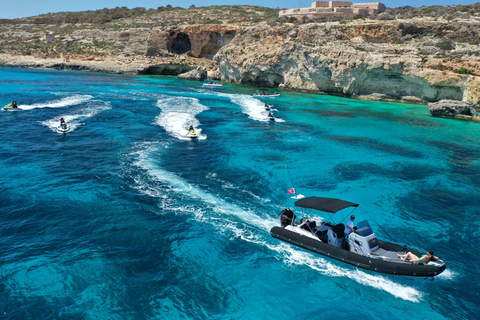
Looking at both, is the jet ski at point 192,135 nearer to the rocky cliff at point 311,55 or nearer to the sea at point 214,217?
the sea at point 214,217

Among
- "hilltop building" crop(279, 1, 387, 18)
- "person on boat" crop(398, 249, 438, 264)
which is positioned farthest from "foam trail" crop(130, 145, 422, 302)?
"hilltop building" crop(279, 1, 387, 18)

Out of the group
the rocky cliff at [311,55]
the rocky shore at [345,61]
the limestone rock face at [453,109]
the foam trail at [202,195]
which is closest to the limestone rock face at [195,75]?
the rocky shore at [345,61]

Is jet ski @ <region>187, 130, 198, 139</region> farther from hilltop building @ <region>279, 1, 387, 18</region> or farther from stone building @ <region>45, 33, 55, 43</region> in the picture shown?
stone building @ <region>45, 33, 55, 43</region>

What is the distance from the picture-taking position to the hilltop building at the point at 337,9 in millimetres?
84938

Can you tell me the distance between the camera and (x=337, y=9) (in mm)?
85688

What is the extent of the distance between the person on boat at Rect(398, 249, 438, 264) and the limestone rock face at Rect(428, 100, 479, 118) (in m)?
40.1

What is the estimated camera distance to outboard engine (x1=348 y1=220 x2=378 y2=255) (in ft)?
44.0

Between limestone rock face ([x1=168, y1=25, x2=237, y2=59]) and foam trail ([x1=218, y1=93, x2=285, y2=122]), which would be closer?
foam trail ([x1=218, y1=93, x2=285, y2=122])

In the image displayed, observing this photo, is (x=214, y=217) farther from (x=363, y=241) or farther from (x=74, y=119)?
(x=74, y=119)

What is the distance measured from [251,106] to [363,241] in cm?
3861

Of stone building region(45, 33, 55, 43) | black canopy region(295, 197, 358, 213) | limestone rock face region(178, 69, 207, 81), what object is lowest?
black canopy region(295, 197, 358, 213)

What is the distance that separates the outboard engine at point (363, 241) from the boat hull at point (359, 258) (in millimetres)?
335

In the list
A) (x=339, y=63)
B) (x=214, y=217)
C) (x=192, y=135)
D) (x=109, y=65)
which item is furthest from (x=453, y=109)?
(x=109, y=65)

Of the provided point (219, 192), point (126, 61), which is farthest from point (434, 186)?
point (126, 61)
